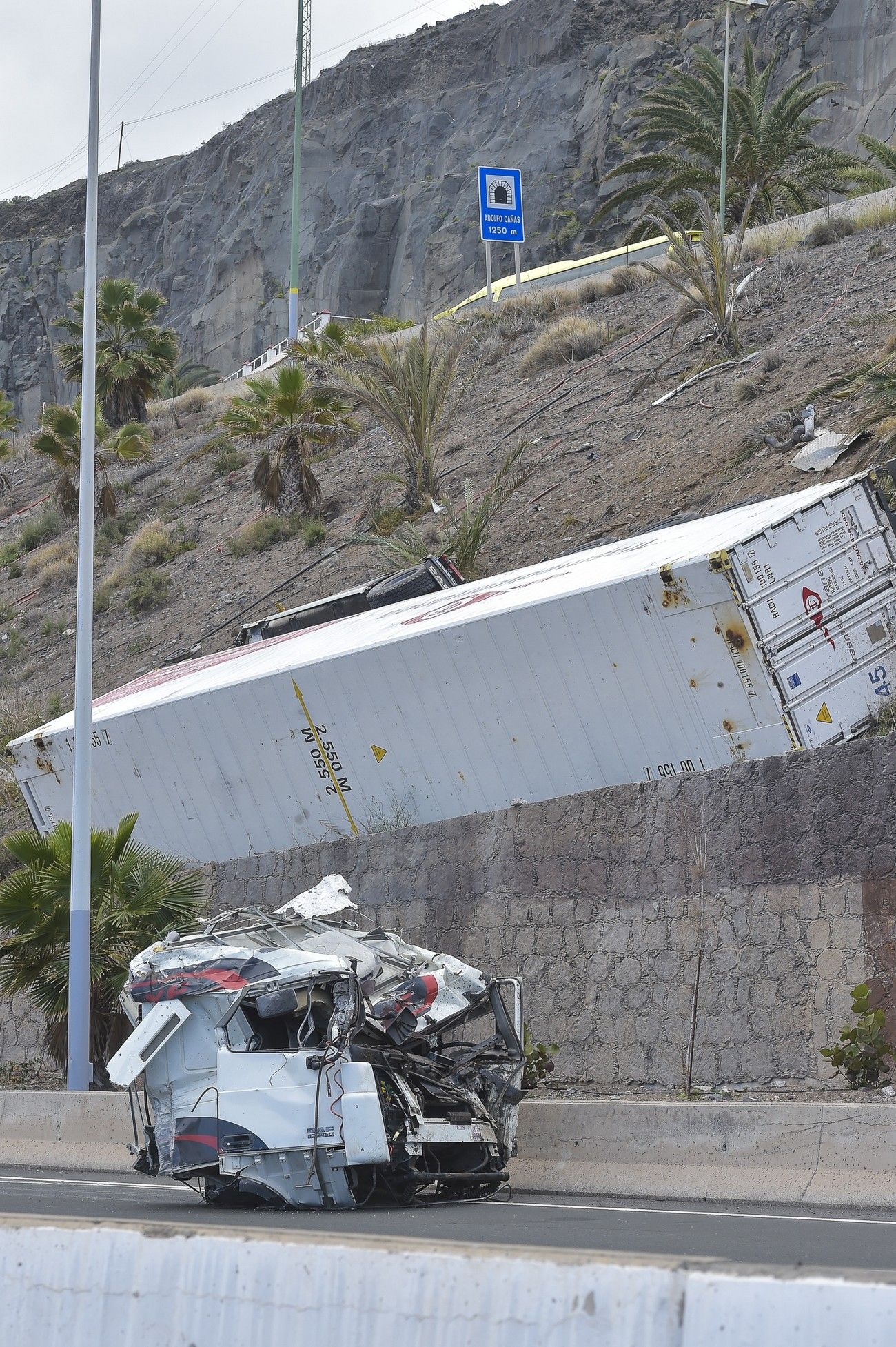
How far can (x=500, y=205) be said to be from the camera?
48.0 meters

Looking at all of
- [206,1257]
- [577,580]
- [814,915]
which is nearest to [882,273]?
[577,580]

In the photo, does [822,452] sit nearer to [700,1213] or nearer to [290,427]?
[290,427]

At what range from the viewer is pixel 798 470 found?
23438 mm

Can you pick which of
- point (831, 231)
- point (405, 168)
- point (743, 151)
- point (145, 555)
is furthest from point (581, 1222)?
point (405, 168)

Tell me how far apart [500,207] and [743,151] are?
821 cm

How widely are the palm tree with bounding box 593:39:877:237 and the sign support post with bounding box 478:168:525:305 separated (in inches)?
112

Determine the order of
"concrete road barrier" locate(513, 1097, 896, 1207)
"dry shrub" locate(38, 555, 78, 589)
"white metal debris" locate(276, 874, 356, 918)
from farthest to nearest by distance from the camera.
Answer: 1. "dry shrub" locate(38, 555, 78, 589)
2. "white metal debris" locate(276, 874, 356, 918)
3. "concrete road barrier" locate(513, 1097, 896, 1207)

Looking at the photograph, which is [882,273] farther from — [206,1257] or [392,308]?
[392,308]

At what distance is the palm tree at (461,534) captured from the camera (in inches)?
1005

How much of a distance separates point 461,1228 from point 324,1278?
443 cm

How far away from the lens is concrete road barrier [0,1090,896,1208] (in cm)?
947

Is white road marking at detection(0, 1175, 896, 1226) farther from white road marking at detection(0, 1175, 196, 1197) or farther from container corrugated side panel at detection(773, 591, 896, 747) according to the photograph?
container corrugated side panel at detection(773, 591, 896, 747)

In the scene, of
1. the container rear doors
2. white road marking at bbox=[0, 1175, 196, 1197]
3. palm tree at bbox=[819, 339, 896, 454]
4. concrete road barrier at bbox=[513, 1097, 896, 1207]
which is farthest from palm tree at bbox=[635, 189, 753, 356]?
white road marking at bbox=[0, 1175, 196, 1197]

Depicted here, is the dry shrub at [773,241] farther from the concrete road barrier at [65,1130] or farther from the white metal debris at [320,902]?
the concrete road barrier at [65,1130]
